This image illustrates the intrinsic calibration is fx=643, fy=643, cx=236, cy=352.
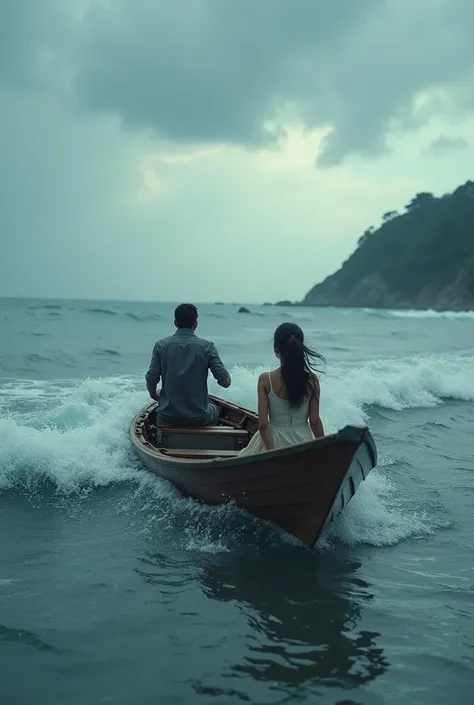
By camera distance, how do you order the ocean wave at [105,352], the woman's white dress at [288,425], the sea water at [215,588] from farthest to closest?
the ocean wave at [105,352], the woman's white dress at [288,425], the sea water at [215,588]

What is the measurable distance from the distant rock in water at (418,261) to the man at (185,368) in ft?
268

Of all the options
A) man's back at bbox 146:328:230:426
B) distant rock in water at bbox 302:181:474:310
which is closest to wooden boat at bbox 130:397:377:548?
man's back at bbox 146:328:230:426

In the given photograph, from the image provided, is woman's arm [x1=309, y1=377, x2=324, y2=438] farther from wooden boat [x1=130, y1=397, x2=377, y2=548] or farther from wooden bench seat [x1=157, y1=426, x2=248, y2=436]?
wooden bench seat [x1=157, y1=426, x2=248, y2=436]

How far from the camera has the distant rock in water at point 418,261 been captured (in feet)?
287

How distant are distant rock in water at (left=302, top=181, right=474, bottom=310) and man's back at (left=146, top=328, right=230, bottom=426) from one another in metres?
81.8

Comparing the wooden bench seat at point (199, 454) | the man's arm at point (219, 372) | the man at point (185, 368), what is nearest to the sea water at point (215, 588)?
the wooden bench seat at point (199, 454)

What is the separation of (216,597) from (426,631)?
1446mm

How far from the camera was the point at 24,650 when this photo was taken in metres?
3.84

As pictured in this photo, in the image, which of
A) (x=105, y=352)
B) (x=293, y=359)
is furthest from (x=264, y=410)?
(x=105, y=352)

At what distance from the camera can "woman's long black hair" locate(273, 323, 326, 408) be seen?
5.11 meters

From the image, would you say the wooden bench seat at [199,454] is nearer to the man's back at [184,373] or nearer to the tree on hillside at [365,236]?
the man's back at [184,373]

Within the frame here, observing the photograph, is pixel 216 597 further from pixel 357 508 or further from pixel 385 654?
pixel 357 508

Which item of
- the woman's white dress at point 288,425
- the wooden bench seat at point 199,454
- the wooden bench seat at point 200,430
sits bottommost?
the wooden bench seat at point 199,454

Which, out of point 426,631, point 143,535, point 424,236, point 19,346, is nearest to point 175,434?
point 143,535
